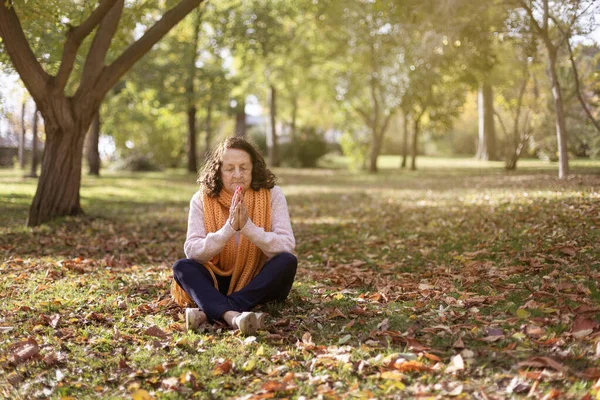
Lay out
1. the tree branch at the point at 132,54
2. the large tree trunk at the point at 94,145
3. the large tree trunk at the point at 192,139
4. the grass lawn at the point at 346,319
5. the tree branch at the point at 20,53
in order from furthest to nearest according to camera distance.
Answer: the large tree trunk at the point at 192,139 → the large tree trunk at the point at 94,145 → the tree branch at the point at 132,54 → the tree branch at the point at 20,53 → the grass lawn at the point at 346,319

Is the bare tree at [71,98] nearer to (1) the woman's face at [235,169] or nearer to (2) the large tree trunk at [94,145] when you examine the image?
(1) the woman's face at [235,169]

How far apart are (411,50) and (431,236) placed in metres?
13.8

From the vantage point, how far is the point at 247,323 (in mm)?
4098

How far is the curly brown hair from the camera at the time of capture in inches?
190

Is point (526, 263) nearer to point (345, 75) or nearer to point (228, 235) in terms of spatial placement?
point (228, 235)

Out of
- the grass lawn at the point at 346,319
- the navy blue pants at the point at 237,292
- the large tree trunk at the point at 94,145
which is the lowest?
the grass lawn at the point at 346,319

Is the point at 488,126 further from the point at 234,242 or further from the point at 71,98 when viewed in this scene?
the point at 234,242

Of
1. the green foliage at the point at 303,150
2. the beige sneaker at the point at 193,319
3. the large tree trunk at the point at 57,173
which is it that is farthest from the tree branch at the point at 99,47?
the green foliage at the point at 303,150

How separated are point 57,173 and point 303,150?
77.3ft

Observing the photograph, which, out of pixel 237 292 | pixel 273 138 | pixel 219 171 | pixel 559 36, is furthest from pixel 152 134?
pixel 237 292

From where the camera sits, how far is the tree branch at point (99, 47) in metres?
9.70

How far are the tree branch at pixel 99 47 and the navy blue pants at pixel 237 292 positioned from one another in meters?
6.10

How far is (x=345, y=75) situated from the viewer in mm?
27391

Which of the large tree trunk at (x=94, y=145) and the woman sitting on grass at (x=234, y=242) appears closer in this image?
the woman sitting on grass at (x=234, y=242)
